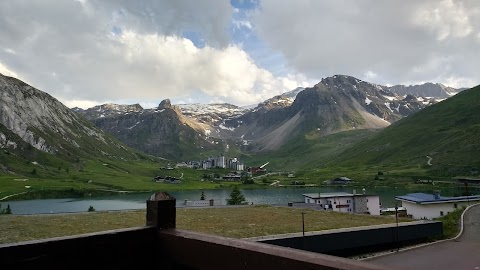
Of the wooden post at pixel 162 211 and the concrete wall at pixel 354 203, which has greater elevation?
the wooden post at pixel 162 211

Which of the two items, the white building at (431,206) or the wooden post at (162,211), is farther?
the white building at (431,206)

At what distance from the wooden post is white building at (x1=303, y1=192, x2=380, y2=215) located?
80.3 meters

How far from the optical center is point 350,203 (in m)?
87.9

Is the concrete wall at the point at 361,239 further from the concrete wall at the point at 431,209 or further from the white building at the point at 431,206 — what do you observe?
the concrete wall at the point at 431,209

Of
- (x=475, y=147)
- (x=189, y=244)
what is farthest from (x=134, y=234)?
(x=475, y=147)

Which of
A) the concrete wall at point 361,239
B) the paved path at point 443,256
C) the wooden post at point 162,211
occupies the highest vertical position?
the wooden post at point 162,211

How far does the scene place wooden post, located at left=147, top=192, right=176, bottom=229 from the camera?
20.9 ft

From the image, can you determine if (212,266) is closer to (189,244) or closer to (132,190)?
(189,244)

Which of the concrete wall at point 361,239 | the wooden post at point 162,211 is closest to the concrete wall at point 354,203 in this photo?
the concrete wall at point 361,239

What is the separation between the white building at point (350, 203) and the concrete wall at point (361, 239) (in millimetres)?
45757

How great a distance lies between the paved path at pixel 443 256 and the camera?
2850cm

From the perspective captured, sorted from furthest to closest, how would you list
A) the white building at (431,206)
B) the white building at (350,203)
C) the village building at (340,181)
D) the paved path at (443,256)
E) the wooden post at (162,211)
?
1. the village building at (340,181)
2. the white building at (350,203)
3. the white building at (431,206)
4. the paved path at (443,256)
5. the wooden post at (162,211)

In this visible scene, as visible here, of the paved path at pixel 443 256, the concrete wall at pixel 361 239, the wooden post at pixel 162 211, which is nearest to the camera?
the wooden post at pixel 162 211

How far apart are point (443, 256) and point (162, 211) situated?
3306cm
